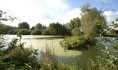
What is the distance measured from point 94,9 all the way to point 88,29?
10.7 ft

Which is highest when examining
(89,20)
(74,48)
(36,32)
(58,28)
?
(89,20)

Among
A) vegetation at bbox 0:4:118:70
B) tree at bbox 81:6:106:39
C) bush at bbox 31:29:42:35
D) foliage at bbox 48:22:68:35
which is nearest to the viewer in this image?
vegetation at bbox 0:4:118:70

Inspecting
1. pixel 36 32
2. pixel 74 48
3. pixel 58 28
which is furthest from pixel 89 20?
pixel 36 32

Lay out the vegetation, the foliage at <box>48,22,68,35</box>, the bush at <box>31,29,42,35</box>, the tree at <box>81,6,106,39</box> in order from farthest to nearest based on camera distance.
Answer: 1. the bush at <box>31,29,42,35</box>
2. the foliage at <box>48,22,68,35</box>
3. the tree at <box>81,6,106,39</box>
4. the vegetation

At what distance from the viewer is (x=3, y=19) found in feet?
10.7

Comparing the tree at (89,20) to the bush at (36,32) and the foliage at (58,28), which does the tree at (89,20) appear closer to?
the foliage at (58,28)

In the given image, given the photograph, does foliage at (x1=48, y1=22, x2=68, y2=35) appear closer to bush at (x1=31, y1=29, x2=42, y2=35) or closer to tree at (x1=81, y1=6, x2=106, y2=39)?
bush at (x1=31, y1=29, x2=42, y2=35)

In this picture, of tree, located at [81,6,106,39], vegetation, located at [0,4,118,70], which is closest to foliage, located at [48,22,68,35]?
vegetation, located at [0,4,118,70]

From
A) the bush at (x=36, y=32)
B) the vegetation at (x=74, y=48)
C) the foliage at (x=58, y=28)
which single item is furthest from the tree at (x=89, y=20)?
the bush at (x=36, y=32)

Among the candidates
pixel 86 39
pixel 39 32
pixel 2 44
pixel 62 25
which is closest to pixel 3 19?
pixel 2 44

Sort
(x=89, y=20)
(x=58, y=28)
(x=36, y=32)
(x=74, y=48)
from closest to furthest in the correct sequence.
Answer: (x=74, y=48)
(x=89, y=20)
(x=58, y=28)
(x=36, y=32)

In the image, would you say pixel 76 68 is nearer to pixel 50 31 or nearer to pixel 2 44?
pixel 2 44

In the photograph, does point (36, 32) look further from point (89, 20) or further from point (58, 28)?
point (89, 20)

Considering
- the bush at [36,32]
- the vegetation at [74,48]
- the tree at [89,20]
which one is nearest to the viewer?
the vegetation at [74,48]
